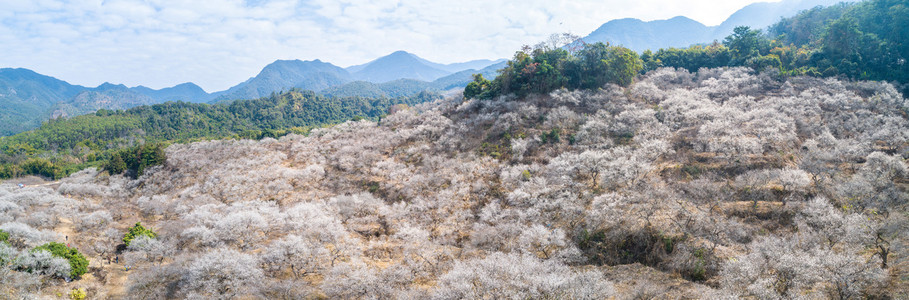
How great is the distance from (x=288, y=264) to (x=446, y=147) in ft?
84.1

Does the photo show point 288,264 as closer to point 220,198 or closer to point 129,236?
point 129,236

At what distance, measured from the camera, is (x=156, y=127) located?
4734 inches

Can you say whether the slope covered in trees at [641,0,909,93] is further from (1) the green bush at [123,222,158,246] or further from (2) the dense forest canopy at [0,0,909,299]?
(1) the green bush at [123,222,158,246]

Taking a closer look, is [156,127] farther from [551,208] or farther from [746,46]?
[746,46]

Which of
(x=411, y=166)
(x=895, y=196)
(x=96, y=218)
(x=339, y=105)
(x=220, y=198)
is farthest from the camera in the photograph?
(x=339, y=105)

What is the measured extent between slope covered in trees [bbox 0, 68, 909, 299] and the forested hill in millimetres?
45466

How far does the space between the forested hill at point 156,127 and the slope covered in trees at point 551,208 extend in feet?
149

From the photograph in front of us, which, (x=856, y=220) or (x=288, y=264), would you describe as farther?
(x=288, y=264)

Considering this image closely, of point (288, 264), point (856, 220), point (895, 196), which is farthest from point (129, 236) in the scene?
point (895, 196)

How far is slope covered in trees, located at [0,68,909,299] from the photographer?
786 inches

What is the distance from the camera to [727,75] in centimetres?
5341

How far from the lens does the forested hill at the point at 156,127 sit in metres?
87.8

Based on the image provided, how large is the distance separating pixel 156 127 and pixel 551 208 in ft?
459

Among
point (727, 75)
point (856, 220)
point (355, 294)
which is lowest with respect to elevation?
point (355, 294)
